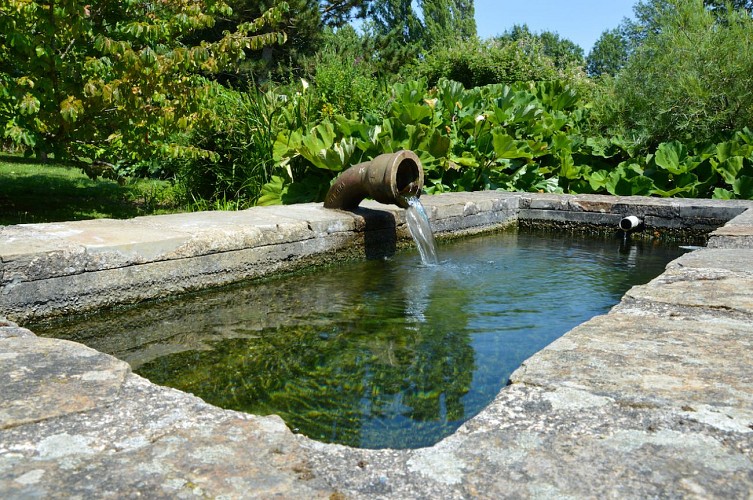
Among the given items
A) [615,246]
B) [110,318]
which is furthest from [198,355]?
[615,246]

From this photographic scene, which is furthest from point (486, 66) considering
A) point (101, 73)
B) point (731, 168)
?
point (101, 73)

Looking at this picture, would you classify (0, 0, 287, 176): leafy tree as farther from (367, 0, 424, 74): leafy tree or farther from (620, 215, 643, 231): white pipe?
(367, 0, 424, 74): leafy tree

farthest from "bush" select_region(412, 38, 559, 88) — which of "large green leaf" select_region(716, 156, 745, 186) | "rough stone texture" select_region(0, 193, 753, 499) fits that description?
"rough stone texture" select_region(0, 193, 753, 499)

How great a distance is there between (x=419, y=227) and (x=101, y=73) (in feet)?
9.42

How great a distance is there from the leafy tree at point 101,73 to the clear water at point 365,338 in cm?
203

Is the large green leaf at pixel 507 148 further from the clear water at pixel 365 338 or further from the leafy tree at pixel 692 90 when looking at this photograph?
the clear water at pixel 365 338

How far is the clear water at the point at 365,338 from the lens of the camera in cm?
252

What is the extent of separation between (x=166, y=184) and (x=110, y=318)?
19.6 feet

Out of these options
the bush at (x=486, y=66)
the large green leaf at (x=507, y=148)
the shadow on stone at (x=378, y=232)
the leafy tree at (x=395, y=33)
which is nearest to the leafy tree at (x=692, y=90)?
the large green leaf at (x=507, y=148)

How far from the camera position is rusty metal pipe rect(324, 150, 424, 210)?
16.9 ft

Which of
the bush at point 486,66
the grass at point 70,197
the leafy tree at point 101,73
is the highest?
the bush at point 486,66

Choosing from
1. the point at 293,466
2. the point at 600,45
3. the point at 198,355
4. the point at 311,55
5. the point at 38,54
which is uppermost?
the point at 600,45

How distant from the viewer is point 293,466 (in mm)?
1416

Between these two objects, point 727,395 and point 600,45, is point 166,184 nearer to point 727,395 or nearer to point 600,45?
point 727,395
